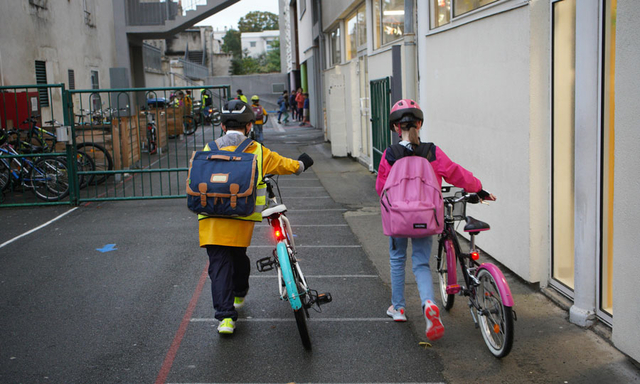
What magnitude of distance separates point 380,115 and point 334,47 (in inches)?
358

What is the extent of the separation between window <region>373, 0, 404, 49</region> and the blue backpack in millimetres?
7254

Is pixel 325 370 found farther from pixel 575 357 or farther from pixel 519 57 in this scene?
pixel 519 57

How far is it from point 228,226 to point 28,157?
741 centimetres

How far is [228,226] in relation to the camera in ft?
16.3

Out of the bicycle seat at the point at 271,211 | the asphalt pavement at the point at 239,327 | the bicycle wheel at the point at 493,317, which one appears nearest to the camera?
the bicycle wheel at the point at 493,317

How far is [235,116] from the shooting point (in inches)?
199

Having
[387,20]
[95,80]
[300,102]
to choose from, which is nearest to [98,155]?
[387,20]

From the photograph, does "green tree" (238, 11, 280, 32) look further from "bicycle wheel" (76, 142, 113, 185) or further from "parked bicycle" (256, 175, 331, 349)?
"parked bicycle" (256, 175, 331, 349)

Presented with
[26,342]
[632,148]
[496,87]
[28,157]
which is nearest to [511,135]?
[496,87]

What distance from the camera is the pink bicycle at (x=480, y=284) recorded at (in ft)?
14.0

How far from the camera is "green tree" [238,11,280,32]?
374 ft

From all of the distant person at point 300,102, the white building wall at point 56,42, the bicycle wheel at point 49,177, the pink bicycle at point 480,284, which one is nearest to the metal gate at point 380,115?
the bicycle wheel at point 49,177

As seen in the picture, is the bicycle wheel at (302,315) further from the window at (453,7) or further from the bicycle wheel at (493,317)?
the window at (453,7)

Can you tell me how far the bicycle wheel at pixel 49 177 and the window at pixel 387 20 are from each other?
238 inches
